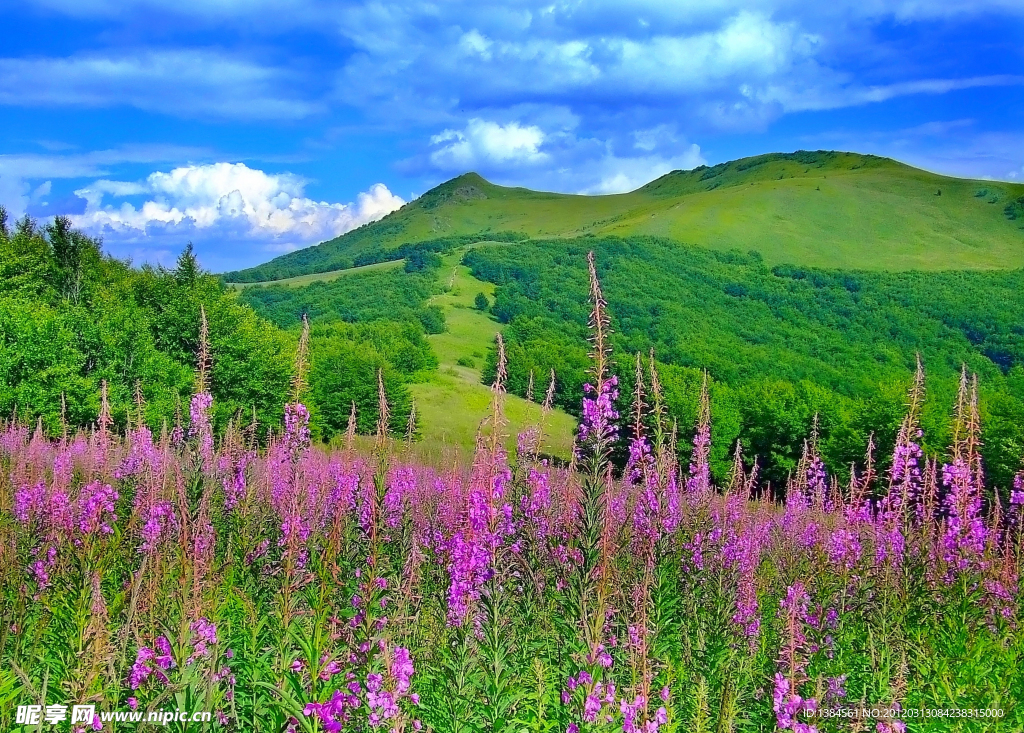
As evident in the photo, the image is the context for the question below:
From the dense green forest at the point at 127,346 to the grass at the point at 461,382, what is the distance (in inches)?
338

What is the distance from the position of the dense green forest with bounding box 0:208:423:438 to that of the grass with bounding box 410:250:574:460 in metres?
8.59

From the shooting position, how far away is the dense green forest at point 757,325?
5966 centimetres

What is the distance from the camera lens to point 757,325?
13975 cm

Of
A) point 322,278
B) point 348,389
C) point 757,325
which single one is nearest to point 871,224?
point 757,325

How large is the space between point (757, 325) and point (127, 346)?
122 meters

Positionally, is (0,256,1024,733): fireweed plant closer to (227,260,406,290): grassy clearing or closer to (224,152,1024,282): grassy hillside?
(227,260,406,290): grassy clearing

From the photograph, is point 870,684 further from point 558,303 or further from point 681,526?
point 558,303

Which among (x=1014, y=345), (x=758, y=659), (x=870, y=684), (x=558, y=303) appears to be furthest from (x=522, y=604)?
(x=558, y=303)

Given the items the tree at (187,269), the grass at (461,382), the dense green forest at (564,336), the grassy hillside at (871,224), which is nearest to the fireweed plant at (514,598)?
the dense green forest at (564,336)

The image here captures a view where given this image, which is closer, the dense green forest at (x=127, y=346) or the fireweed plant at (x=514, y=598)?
the fireweed plant at (x=514, y=598)

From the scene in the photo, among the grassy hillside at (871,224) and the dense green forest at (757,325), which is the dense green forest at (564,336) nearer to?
the dense green forest at (757,325)

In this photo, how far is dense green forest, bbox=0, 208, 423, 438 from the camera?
31125 millimetres

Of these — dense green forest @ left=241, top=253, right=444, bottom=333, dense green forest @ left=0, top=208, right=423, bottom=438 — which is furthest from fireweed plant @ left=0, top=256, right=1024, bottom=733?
dense green forest @ left=241, top=253, right=444, bottom=333

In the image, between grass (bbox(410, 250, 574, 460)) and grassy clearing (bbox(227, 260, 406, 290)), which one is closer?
grass (bbox(410, 250, 574, 460))
